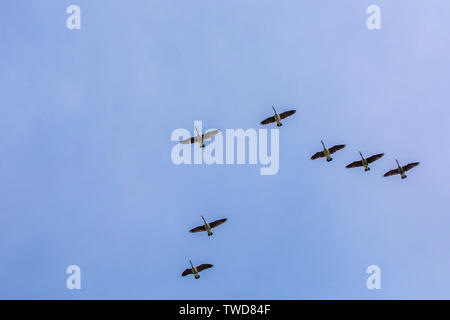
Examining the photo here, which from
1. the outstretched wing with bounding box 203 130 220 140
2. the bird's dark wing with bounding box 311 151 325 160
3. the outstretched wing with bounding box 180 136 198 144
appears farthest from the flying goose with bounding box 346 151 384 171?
the outstretched wing with bounding box 180 136 198 144

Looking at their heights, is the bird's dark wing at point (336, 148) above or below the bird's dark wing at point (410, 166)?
above

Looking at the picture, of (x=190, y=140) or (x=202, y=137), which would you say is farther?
(x=190, y=140)

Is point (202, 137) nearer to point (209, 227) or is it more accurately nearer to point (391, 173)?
point (209, 227)

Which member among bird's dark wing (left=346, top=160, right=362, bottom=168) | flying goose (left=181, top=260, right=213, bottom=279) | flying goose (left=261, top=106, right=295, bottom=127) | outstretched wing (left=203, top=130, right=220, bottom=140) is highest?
flying goose (left=261, top=106, right=295, bottom=127)

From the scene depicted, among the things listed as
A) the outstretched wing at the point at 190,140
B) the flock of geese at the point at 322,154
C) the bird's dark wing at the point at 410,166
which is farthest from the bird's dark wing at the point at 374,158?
the outstretched wing at the point at 190,140

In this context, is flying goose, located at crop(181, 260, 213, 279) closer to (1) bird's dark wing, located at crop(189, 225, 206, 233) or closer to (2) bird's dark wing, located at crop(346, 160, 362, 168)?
(1) bird's dark wing, located at crop(189, 225, 206, 233)

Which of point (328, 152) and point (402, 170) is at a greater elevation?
point (328, 152)

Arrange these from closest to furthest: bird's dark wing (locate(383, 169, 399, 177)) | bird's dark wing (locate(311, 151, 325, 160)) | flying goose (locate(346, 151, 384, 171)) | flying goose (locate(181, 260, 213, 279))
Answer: flying goose (locate(181, 260, 213, 279)) → flying goose (locate(346, 151, 384, 171)) → bird's dark wing (locate(383, 169, 399, 177)) → bird's dark wing (locate(311, 151, 325, 160))

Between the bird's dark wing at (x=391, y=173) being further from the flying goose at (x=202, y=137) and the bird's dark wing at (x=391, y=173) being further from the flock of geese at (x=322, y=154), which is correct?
the flying goose at (x=202, y=137)

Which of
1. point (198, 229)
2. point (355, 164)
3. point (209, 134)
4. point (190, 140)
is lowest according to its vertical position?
point (198, 229)

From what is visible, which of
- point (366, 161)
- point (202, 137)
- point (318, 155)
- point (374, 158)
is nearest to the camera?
point (202, 137)

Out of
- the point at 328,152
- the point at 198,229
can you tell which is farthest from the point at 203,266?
the point at 328,152
